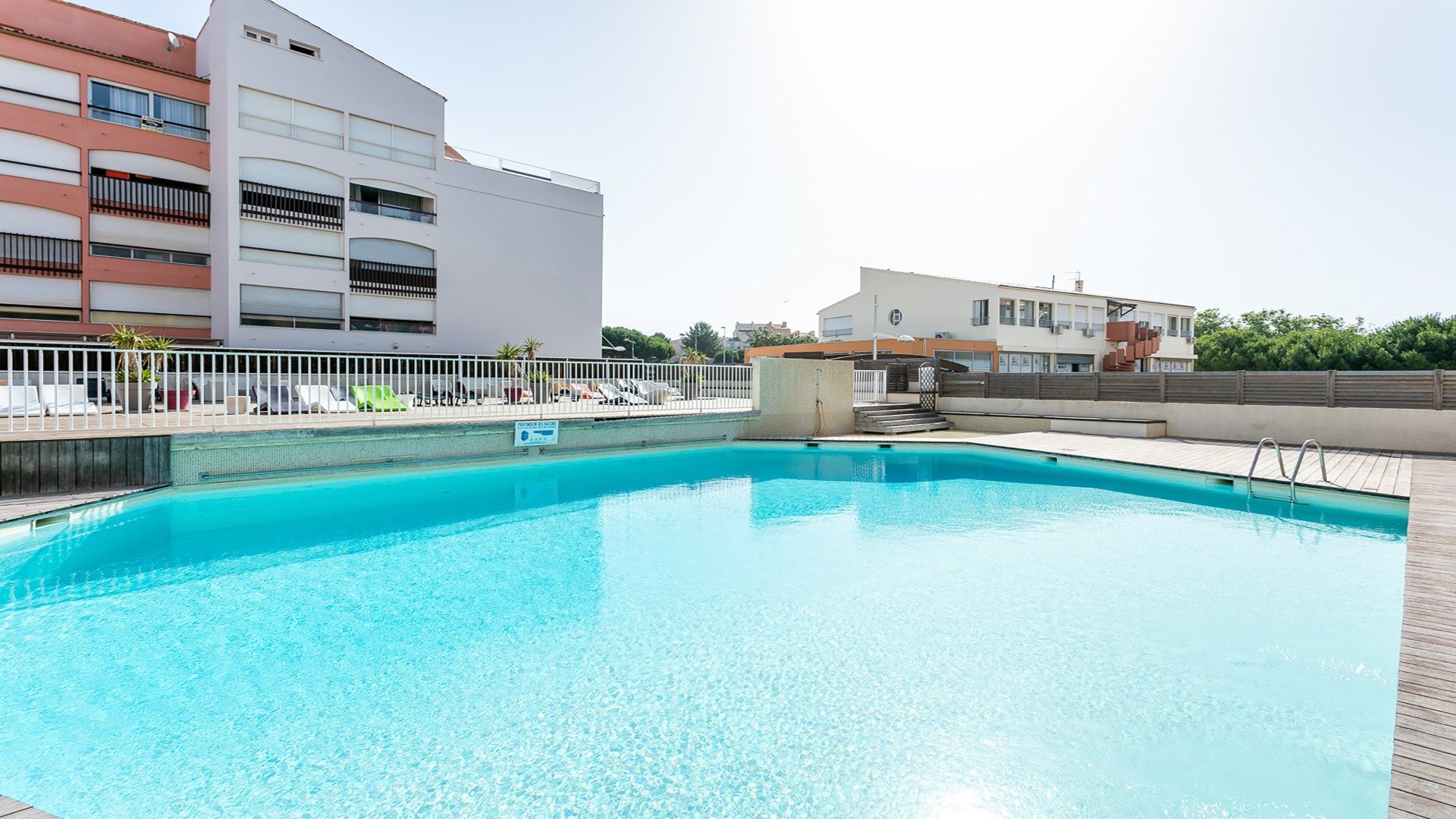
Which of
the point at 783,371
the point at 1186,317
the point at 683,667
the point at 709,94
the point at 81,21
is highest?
the point at 81,21

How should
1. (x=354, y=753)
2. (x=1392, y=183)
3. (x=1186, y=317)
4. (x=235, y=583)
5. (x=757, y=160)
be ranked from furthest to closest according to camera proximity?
(x=1186, y=317)
(x=757, y=160)
(x=1392, y=183)
(x=235, y=583)
(x=354, y=753)

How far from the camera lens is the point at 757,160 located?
21234 mm

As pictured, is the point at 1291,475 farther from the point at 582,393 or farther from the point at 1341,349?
the point at 1341,349

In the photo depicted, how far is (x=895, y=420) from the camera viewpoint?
1970 centimetres

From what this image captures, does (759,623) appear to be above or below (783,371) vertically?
below

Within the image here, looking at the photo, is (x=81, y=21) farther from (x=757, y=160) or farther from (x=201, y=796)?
(x=201, y=796)

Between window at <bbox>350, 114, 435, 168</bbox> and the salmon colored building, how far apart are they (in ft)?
17.7

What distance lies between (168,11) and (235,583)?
31.2 m

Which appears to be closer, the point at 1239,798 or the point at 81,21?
the point at 1239,798

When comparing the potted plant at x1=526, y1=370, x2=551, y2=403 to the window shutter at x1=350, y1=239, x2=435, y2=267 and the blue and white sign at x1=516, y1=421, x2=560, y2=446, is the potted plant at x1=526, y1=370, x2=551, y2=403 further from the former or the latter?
the window shutter at x1=350, y1=239, x2=435, y2=267

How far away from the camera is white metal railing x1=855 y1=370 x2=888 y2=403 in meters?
20.8

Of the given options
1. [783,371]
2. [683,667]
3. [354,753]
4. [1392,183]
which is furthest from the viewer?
[1392,183]

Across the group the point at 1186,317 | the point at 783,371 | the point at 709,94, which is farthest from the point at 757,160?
the point at 1186,317

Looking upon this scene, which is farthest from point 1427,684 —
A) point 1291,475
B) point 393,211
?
point 393,211
